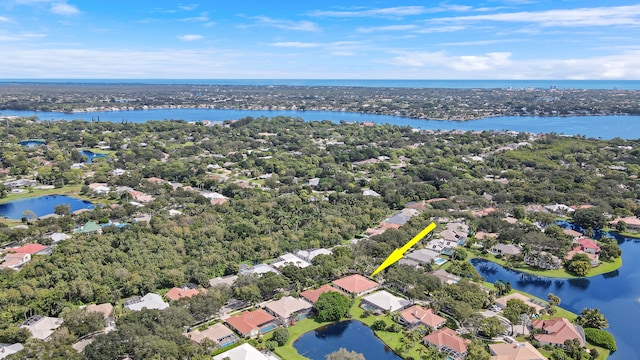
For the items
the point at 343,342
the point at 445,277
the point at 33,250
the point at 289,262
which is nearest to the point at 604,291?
the point at 445,277

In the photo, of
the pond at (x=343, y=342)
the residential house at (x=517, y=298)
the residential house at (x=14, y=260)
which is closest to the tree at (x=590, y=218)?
the residential house at (x=517, y=298)

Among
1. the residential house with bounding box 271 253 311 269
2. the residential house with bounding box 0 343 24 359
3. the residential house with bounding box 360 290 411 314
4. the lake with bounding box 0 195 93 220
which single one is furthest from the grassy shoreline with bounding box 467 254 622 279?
the lake with bounding box 0 195 93 220

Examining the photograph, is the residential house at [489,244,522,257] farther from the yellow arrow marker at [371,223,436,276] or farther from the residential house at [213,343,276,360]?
the residential house at [213,343,276,360]

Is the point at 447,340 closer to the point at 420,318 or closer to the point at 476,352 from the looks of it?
the point at 476,352

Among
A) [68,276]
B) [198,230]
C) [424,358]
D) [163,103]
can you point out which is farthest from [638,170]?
[163,103]

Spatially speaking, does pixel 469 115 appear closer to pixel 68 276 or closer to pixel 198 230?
pixel 198 230

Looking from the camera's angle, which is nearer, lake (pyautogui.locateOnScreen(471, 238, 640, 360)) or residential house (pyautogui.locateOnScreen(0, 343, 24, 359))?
residential house (pyautogui.locateOnScreen(0, 343, 24, 359))
